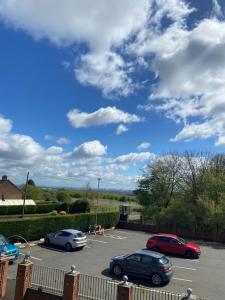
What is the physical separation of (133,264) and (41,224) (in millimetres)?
12280

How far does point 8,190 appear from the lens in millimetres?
65750

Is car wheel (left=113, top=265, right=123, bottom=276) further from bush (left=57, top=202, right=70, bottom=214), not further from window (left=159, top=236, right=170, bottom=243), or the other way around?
bush (left=57, top=202, right=70, bottom=214)

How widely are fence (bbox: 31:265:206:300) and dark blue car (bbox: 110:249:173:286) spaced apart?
3.37 m

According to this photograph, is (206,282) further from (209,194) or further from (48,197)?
(48,197)

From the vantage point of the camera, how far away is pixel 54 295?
47.1 feet

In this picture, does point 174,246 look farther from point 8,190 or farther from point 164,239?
point 8,190

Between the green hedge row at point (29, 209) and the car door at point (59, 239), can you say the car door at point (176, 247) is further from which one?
the green hedge row at point (29, 209)

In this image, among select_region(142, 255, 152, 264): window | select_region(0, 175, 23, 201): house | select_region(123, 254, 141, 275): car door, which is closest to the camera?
select_region(142, 255, 152, 264): window

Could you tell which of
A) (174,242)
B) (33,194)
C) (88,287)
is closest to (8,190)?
(33,194)

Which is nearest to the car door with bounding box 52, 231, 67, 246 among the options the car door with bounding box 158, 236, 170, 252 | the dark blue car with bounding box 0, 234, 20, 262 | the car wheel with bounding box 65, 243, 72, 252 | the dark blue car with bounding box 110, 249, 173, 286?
the car wheel with bounding box 65, 243, 72, 252

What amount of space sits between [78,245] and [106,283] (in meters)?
12.0

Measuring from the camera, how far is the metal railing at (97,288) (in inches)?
550

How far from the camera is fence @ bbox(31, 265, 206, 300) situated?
44.5 feet

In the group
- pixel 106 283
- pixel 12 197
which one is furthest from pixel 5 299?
pixel 12 197
